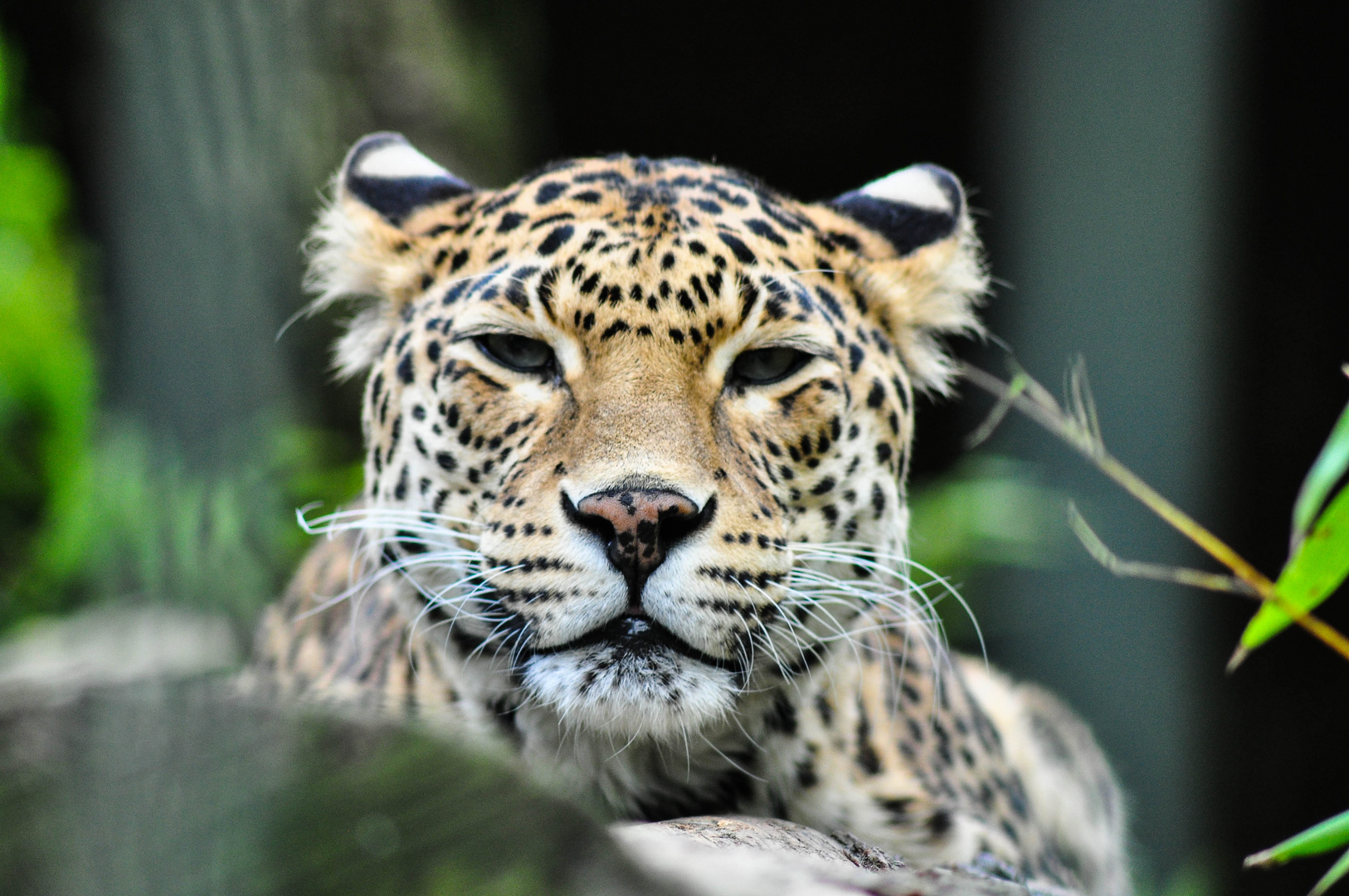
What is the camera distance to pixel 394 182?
3840mm

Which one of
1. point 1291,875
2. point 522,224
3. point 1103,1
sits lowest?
point 1291,875

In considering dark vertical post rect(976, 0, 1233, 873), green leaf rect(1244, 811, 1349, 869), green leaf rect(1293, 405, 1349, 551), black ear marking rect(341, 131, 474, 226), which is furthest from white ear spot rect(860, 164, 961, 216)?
green leaf rect(1244, 811, 1349, 869)

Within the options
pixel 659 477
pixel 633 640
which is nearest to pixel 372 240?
pixel 659 477

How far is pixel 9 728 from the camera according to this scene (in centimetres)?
159

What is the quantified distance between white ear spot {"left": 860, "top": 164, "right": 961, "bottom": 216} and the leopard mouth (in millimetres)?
1756

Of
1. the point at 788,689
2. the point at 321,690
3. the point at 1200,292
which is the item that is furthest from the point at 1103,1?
the point at 321,690

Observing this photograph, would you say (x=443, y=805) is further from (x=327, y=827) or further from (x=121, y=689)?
(x=121, y=689)

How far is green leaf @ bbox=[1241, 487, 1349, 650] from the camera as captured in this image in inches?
108

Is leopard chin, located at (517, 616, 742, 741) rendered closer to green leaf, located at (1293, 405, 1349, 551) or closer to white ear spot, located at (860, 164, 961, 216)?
green leaf, located at (1293, 405, 1349, 551)

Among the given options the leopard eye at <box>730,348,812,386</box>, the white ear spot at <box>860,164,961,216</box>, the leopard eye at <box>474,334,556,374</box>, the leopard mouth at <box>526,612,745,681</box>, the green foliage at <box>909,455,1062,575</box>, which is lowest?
the green foliage at <box>909,455,1062,575</box>

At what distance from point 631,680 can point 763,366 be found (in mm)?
938

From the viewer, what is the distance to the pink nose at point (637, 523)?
2.72 meters

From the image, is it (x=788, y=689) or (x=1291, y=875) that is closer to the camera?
(x=788, y=689)

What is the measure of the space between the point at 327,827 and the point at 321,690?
2.62 meters
